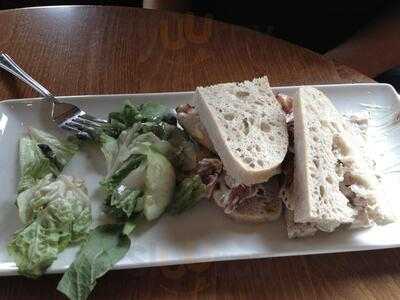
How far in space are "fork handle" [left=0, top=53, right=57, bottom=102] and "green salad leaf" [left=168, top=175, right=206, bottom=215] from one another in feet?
1.61


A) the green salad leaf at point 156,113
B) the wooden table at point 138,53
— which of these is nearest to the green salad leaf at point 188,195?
the green salad leaf at point 156,113

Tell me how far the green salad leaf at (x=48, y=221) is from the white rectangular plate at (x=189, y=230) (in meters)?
0.02

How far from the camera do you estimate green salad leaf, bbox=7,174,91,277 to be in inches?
36.0

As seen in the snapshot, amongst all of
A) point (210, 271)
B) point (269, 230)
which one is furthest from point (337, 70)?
point (210, 271)

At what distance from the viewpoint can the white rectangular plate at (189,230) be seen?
0.96 metres

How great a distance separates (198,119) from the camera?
1.21m

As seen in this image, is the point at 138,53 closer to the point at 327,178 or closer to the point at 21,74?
the point at 21,74

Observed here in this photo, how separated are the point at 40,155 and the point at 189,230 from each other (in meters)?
0.39

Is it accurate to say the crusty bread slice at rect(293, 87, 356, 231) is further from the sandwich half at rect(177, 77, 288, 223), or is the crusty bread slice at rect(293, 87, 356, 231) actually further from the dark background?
the dark background

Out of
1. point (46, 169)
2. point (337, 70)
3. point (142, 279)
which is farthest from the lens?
point (337, 70)

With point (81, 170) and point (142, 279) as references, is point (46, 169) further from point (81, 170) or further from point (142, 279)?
point (142, 279)

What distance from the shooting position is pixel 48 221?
986mm

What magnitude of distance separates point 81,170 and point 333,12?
119 cm

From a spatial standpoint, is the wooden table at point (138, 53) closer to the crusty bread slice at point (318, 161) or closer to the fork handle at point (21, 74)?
the fork handle at point (21, 74)
